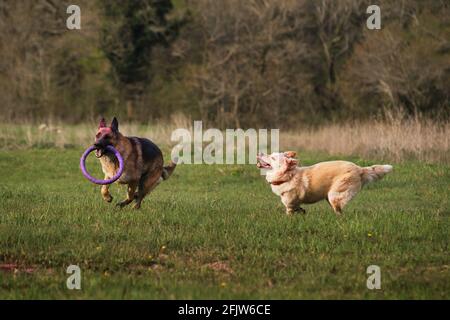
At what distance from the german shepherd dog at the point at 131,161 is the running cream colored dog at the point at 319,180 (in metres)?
1.96

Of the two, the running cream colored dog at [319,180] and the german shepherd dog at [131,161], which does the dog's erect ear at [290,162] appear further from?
the german shepherd dog at [131,161]

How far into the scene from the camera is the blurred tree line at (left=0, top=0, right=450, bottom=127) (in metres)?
40.0

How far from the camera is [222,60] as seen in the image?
44.7 m

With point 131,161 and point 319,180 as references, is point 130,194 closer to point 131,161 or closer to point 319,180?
point 131,161

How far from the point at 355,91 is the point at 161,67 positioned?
39.7 feet

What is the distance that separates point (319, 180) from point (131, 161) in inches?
114

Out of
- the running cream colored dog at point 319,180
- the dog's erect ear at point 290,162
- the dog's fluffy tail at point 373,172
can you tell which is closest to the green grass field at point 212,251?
the running cream colored dog at point 319,180

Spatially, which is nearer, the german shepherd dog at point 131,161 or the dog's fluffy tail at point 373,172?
the dog's fluffy tail at point 373,172

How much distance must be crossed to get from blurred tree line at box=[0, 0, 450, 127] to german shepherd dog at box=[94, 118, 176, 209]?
2797cm

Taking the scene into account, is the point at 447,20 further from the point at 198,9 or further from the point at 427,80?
the point at 198,9

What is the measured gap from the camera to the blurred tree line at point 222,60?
40.0 m

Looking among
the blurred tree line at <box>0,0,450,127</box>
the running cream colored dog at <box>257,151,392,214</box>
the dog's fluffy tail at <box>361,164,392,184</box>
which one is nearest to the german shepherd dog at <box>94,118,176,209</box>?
the running cream colored dog at <box>257,151,392,214</box>

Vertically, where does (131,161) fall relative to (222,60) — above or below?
below

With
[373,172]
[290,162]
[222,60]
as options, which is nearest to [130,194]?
[290,162]
